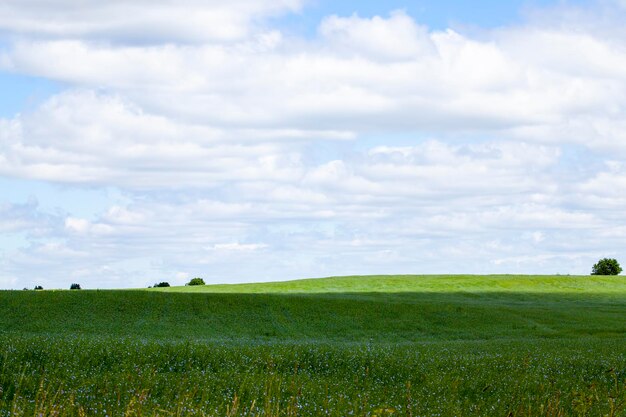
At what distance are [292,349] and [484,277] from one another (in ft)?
183

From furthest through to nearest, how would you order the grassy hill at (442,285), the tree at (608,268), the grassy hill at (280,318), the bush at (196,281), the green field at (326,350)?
the tree at (608,268) → the bush at (196,281) → the grassy hill at (442,285) → the grassy hill at (280,318) → the green field at (326,350)

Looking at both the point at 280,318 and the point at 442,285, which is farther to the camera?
the point at 442,285

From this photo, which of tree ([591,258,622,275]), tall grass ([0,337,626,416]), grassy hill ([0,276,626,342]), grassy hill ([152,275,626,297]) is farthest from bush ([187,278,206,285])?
tall grass ([0,337,626,416])

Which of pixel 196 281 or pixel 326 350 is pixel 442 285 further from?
pixel 326 350

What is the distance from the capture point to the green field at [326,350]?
13453mm

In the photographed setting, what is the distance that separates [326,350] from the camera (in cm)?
2200

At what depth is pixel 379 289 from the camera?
209 feet

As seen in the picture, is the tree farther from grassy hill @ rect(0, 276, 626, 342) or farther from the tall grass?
the tall grass

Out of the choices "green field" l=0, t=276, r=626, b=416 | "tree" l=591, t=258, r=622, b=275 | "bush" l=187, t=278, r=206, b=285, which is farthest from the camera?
"tree" l=591, t=258, r=622, b=275

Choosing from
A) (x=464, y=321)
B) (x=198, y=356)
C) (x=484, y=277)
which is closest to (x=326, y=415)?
(x=198, y=356)

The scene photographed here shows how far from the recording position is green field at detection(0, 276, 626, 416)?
44.1ft

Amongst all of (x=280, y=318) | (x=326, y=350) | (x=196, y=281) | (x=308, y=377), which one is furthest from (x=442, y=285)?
(x=308, y=377)

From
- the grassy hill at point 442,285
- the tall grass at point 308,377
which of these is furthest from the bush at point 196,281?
the tall grass at point 308,377

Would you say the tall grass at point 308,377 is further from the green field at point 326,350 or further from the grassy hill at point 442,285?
the grassy hill at point 442,285
